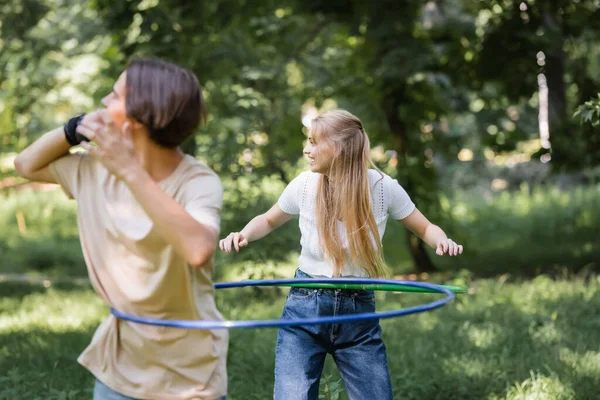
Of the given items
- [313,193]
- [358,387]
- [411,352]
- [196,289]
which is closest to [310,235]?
[313,193]

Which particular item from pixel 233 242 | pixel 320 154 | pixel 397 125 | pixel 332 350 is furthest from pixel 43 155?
pixel 397 125

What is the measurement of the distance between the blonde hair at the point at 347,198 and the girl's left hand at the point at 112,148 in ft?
4.60

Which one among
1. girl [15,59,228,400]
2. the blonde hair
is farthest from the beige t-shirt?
the blonde hair

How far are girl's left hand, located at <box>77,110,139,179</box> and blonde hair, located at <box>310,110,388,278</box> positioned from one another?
140 centimetres

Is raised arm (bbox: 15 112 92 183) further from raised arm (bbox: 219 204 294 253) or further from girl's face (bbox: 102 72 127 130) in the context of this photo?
raised arm (bbox: 219 204 294 253)

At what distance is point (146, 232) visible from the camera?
2395 mm

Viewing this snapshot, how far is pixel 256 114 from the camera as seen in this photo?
941 centimetres

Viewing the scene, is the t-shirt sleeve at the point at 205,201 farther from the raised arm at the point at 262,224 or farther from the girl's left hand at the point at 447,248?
the girl's left hand at the point at 447,248

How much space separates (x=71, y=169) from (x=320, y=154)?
1.31 m

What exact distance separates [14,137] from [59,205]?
8.77m

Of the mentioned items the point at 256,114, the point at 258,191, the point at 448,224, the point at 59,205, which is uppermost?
the point at 256,114

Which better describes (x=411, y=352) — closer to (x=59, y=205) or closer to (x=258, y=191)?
(x=258, y=191)

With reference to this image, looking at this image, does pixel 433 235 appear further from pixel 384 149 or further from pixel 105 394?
pixel 384 149

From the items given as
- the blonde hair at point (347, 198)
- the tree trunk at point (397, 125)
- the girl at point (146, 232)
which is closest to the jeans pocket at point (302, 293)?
the blonde hair at point (347, 198)
